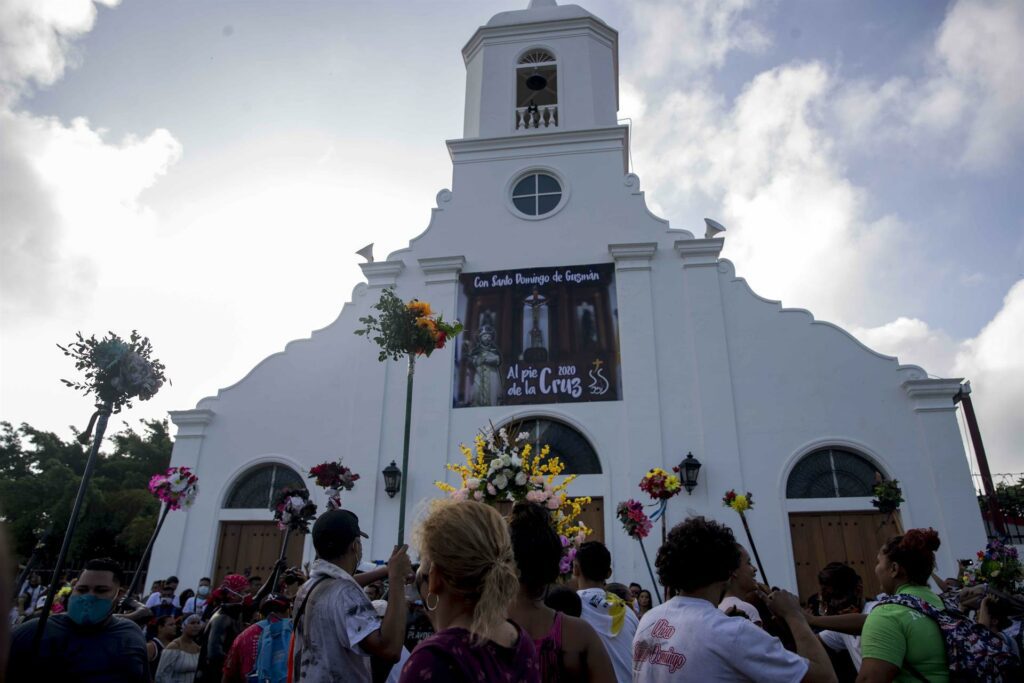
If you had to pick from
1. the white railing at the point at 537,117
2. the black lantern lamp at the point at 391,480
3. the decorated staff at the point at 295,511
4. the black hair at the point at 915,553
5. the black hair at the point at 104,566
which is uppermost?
the white railing at the point at 537,117

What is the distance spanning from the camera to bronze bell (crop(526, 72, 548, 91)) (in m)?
17.9

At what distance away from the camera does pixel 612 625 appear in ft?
12.1

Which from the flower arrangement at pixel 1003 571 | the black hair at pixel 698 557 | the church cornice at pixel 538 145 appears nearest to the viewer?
the black hair at pixel 698 557

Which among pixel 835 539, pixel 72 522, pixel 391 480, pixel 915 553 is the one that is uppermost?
pixel 391 480

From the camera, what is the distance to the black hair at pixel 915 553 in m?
3.46

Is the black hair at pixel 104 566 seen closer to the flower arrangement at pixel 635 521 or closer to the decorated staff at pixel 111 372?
the decorated staff at pixel 111 372

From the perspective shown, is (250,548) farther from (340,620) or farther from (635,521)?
(340,620)

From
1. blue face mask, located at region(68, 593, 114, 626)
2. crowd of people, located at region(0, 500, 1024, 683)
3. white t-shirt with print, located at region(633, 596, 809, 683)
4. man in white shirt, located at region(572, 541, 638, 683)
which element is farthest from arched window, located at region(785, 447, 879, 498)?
blue face mask, located at region(68, 593, 114, 626)

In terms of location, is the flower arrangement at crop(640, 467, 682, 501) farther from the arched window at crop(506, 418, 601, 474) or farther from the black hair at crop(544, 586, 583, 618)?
the black hair at crop(544, 586, 583, 618)

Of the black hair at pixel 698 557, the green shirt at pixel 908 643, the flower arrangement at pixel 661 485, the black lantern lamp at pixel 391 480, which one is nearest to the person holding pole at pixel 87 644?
the black hair at pixel 698 557

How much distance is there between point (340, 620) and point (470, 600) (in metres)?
1.59

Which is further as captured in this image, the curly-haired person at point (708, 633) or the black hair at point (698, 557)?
the black hair at point (698, 557)

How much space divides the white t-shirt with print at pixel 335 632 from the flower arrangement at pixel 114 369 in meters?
3.05

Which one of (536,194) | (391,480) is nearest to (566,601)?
(391,480)
